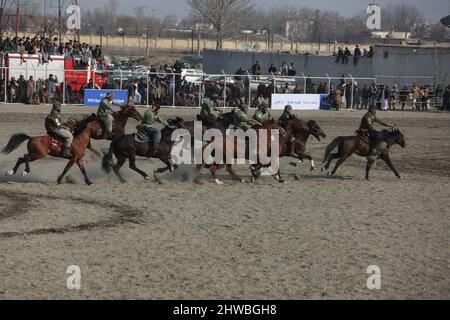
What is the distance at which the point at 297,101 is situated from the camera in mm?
39656

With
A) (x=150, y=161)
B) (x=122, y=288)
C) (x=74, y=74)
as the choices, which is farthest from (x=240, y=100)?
(x=122, y=288)

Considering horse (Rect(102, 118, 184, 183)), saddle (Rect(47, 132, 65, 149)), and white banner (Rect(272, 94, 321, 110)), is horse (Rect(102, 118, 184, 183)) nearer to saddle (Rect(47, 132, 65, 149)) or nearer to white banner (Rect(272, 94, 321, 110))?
saddle (Rect(47, 132, 65, 149))

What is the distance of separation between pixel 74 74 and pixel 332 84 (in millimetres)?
13972

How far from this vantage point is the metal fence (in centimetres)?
3741

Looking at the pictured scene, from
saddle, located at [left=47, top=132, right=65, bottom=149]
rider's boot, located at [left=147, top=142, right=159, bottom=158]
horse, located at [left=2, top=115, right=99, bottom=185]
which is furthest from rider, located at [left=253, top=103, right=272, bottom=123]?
saddle, located at [left=47, top=132, right=65, bottom=149]

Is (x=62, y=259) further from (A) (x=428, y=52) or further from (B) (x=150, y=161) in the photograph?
(A) (x=428, y=52)

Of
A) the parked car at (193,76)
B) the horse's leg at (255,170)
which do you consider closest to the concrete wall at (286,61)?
the parked car at (193,76)

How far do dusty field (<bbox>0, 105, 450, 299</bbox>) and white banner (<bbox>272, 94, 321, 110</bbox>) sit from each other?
19261 mm

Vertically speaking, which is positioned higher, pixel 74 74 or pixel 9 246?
pixel 74 74

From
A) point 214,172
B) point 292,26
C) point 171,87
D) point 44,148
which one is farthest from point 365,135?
point 292,26

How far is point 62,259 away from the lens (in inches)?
424

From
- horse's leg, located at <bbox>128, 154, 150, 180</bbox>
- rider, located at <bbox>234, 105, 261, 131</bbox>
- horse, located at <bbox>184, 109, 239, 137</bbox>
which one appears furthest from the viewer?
horse, located at <bbox>184, 109, 239, 137</bbox>

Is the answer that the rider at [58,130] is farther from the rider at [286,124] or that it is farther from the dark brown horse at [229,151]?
the rider at [286,124]

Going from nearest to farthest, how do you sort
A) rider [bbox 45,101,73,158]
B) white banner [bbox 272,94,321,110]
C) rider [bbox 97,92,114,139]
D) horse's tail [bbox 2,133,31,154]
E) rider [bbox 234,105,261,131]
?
rider [bbox 45,101,73,158] < horse's tail [bbox 2,133,31,154] < rider [bbox 234,105,261,131] < rider [bbox 97,92,114,139] < white banner [bbox 272,94,321,110]
